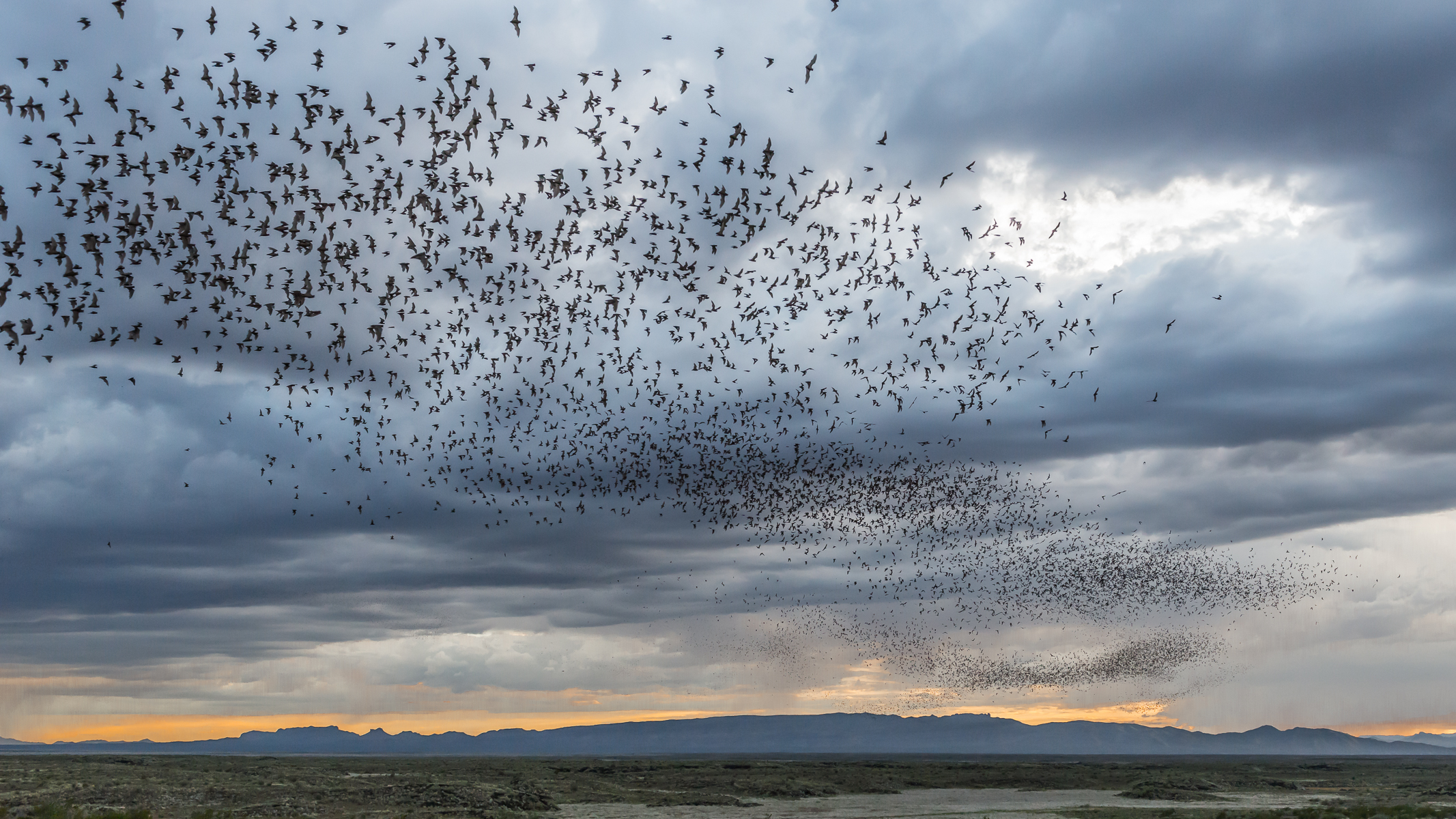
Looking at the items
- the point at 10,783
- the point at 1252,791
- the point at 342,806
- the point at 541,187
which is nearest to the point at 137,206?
the point at 541,187

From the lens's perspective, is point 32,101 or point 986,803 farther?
point 986,803

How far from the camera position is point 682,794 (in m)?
91.0

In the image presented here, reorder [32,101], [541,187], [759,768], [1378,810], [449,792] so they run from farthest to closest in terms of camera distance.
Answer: [759,768], [449,792], [1378,810], [541,187], [32,101]

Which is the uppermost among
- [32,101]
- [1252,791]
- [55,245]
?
[32,101]

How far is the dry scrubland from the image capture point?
208 feet

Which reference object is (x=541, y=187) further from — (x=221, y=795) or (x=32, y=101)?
(x=221, y=795)

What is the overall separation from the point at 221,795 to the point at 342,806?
8.76 m

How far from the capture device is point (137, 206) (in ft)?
118

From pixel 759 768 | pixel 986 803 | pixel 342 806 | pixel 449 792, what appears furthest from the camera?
pixel 759 768

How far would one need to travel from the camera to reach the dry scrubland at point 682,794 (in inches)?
2495

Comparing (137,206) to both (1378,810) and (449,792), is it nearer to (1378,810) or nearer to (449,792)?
(449,792)

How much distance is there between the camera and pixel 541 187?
132ft

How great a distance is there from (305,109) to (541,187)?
8.61 meters

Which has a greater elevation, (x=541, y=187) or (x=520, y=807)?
(x=541, y=187)
